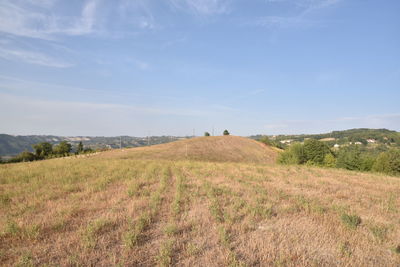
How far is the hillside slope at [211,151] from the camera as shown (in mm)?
47781

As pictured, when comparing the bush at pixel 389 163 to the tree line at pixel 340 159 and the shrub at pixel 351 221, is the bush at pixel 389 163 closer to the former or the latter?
the tree line at pixel 340 159

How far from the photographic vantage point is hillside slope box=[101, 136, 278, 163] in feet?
157

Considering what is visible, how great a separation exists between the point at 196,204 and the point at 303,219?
4075mm

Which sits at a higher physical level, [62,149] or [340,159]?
[62,149]

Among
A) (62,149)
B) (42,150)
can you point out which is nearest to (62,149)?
(62,149)

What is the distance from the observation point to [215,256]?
463cm

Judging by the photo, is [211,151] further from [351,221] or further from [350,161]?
[351,221]

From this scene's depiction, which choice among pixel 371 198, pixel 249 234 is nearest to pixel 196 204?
pixel 249 234

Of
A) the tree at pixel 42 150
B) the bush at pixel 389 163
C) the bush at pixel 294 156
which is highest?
the tree at pixel 42 150

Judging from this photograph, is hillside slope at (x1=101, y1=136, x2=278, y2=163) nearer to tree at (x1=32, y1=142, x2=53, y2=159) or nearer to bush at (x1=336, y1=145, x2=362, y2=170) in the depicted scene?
bush at (x1=336, y1=145, x2=362, y2=170)

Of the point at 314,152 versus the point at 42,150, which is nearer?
the point at 314,152

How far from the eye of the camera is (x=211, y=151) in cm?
5619

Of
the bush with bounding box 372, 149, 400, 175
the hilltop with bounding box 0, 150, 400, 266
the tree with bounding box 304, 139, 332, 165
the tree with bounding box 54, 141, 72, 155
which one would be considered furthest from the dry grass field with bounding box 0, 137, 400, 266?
the tree with bounding box 54, 141, 72, 155

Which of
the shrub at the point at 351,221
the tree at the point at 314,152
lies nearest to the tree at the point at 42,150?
the shrub at the point at 351,221
